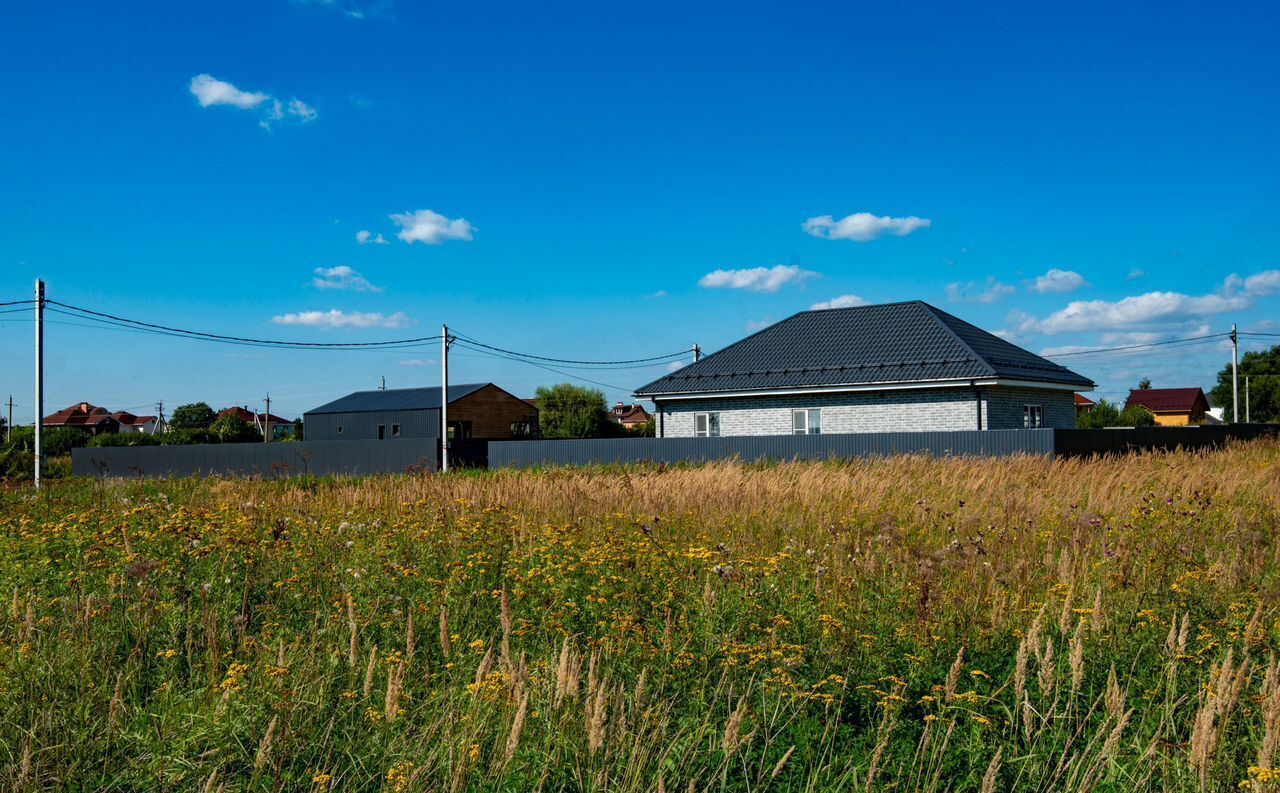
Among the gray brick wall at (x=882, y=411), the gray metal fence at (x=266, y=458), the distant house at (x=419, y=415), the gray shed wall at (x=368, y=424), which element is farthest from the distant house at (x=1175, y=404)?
the gray metal fence at (x=266, y=458)

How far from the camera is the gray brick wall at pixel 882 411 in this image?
2406 centimetres

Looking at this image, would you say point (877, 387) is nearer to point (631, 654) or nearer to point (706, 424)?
point (706, 424)

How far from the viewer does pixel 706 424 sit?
1137 inches

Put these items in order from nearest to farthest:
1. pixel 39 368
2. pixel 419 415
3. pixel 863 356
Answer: pixel 39 368, pixel 863 356, pixel 419 415

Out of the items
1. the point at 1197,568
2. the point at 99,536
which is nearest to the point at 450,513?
the point at 99,536

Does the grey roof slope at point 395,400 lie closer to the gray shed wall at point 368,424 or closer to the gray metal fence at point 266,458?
the gray shed wall at point 368,424

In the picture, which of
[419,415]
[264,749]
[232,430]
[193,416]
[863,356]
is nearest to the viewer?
[264,749]

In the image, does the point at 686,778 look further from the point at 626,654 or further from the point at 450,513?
the point at 450,513

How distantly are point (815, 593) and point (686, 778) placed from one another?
210 cm

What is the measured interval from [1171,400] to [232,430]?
7690 cm

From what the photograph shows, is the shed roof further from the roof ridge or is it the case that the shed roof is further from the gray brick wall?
the roof ridge

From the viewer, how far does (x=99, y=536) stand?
5.59m

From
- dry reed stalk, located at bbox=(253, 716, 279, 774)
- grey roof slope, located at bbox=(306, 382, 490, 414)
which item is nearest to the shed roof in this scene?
grey roof slope, located at bbox=(306, 382, 490, 414)

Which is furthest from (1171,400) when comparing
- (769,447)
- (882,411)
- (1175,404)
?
(769,447)
